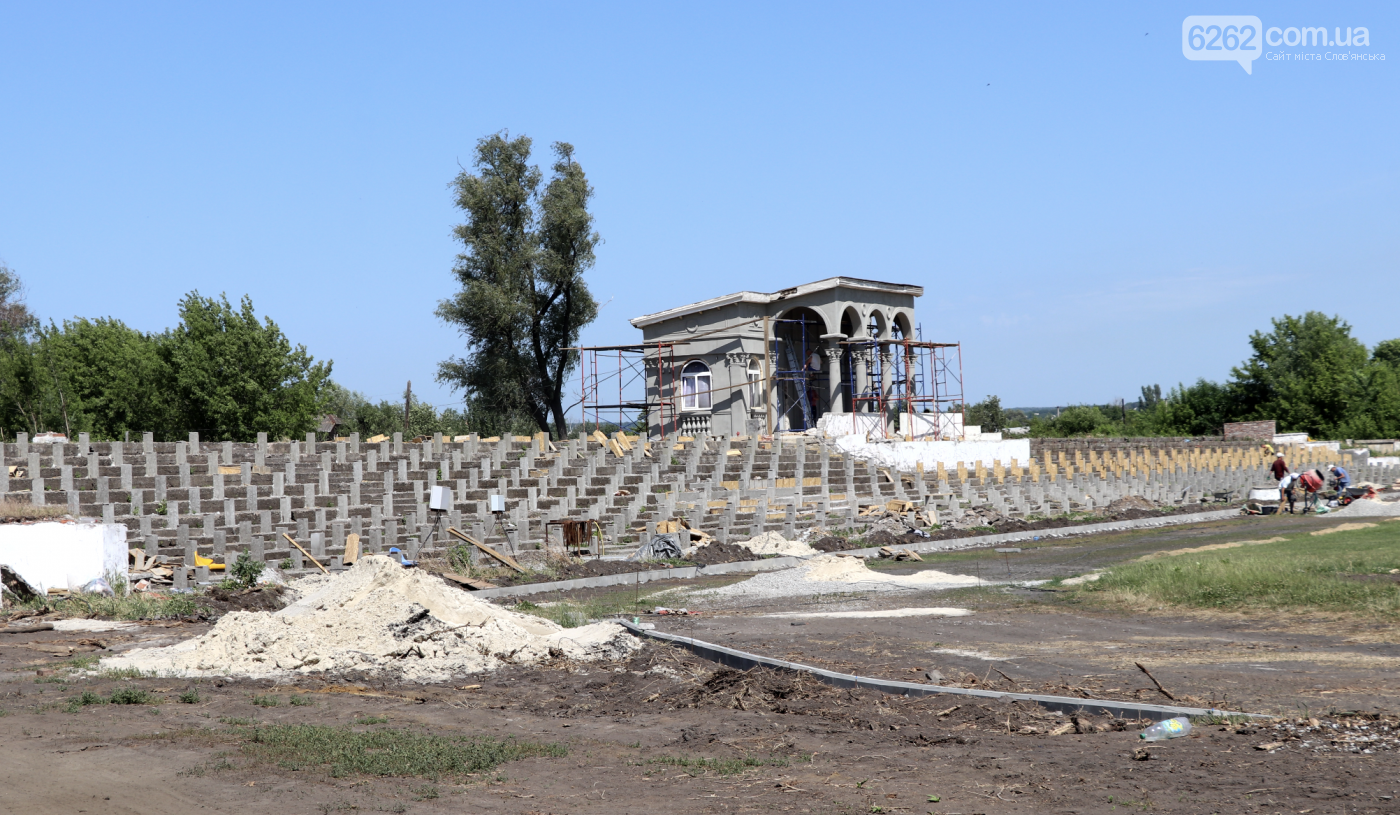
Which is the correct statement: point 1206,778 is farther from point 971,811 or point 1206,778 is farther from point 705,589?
point 705,589

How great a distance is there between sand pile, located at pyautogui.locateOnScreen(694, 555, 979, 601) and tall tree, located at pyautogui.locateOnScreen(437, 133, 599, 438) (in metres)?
31.0

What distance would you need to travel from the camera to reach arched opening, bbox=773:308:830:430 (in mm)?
44656

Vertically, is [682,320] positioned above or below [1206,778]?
above

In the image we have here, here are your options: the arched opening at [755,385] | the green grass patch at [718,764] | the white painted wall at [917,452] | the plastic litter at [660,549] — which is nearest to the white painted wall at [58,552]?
the plastic litter at [660,549]

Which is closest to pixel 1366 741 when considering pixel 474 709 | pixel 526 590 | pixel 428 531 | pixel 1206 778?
pixel 1206 778

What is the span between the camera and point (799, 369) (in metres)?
45.1

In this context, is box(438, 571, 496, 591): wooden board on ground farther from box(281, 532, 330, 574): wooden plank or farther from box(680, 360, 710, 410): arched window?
box(680, 360, 710, 410): arched window

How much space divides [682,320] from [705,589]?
2714 centimetres

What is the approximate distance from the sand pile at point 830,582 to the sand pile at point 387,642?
20.8ft

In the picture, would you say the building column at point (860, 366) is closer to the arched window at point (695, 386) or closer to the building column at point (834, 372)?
the building column at point (834, 372)

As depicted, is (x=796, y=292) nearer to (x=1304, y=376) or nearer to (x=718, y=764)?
(x=718, y=764)

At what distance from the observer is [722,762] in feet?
23.5

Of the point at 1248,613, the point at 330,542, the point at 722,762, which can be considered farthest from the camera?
the point at 330,542

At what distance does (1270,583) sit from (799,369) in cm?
3102
